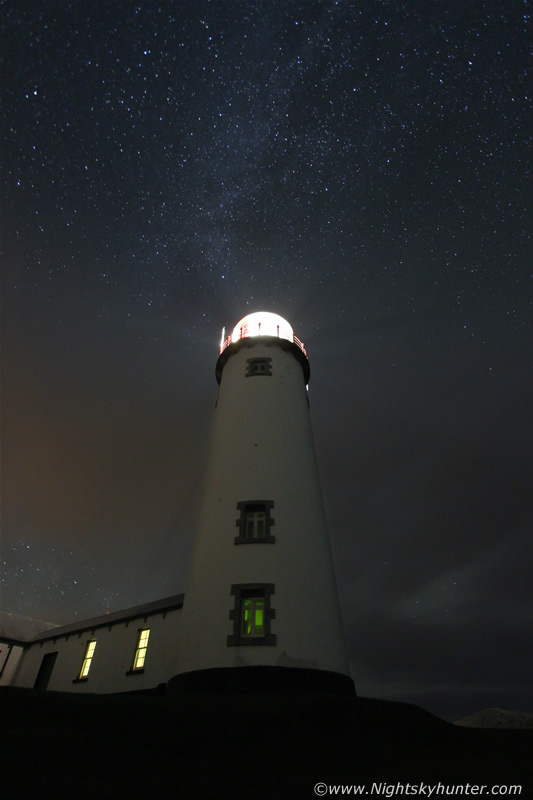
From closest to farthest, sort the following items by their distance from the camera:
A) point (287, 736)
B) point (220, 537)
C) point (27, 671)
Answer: point (287, 736), point (220, 537), point (27, 671)

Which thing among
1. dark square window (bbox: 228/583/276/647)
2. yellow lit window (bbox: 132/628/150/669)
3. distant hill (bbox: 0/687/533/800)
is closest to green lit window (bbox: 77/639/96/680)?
yellow lit window (bbox: 132/628/150/669)

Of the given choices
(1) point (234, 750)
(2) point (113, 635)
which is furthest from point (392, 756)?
(2) point (113, 635)

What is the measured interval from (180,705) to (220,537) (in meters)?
5.15

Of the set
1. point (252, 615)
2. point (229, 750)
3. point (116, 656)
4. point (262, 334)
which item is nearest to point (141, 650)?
point (116, 656)

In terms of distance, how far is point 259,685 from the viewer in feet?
33.0

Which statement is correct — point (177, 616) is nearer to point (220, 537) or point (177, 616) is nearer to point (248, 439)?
point (220, 537)

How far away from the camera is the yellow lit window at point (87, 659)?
718 inches

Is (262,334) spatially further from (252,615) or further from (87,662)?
(87,662)

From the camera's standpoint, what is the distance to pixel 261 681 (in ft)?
33.1

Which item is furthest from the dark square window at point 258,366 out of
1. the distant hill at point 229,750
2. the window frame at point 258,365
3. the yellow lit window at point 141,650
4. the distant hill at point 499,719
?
the distant hill at point 499,719

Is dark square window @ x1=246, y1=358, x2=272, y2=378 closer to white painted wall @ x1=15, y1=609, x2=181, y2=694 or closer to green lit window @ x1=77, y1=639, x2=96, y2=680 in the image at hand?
white painted wall @ x1=15, y1=609, x2=181, y2=694

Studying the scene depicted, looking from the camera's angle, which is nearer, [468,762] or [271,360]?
[468,762]

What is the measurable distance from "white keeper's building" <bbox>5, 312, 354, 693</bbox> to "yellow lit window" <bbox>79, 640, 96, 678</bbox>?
1.7 inches

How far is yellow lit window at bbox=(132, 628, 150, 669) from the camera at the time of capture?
16.2 metres
